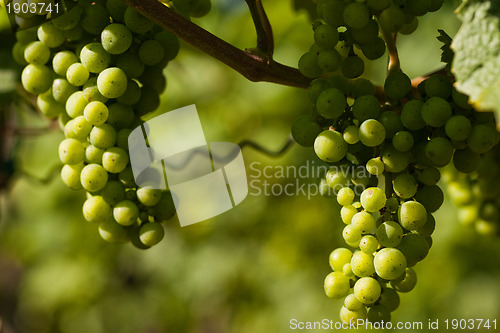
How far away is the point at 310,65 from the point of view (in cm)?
66

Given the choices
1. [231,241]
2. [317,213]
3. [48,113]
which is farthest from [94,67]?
[231,241]

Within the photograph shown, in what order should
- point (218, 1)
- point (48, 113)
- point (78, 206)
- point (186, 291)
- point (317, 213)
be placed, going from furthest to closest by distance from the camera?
point (186, 291) < point (78, 206) < point (317, 213) < point (218, 1) < point (48, 113)

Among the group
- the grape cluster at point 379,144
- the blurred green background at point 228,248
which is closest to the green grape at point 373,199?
the grape cluster at point 379,144

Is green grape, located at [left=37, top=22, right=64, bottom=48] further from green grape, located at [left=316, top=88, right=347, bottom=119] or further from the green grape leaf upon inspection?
the green grape leaf

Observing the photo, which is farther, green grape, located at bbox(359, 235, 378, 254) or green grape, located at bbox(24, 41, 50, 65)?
green grape, located at bbox(24, 41, 50, 65)

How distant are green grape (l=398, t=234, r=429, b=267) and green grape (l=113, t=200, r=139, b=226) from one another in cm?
33

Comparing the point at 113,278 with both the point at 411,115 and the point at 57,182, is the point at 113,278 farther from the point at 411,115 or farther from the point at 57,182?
the point at 411,115

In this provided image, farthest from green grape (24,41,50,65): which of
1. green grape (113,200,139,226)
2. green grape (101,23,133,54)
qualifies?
green grape (113,200,139,226)

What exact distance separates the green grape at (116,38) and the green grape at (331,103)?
26 centimetres

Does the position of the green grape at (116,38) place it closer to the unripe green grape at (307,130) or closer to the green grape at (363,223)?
the unripe green grape at (307,130)

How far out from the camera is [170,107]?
153 centimetres

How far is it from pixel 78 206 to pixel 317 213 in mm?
773
